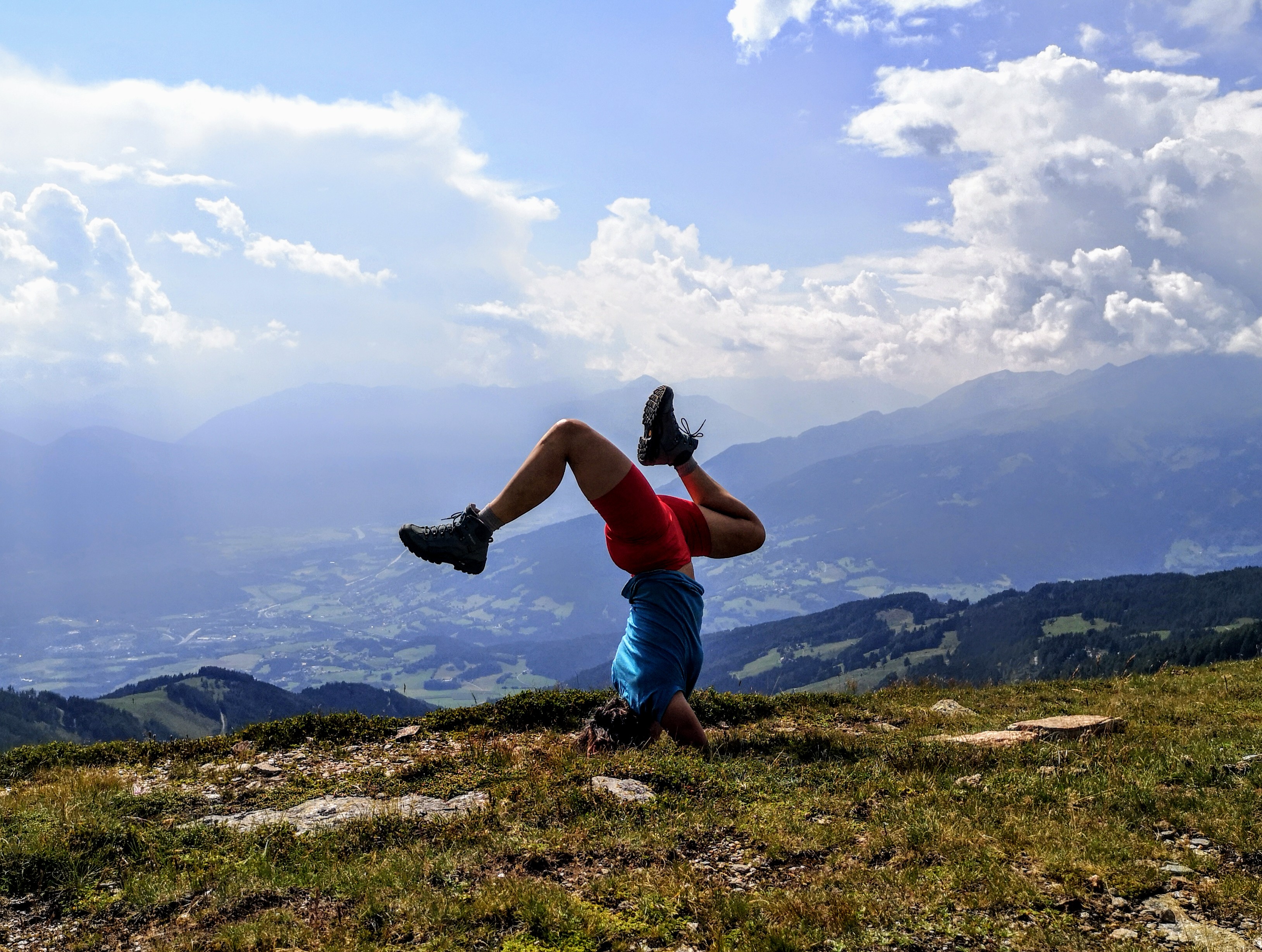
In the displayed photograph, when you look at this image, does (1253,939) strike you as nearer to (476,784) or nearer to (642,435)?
(476,784)

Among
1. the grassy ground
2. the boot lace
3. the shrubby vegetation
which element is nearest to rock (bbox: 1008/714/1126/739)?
the grassy ground

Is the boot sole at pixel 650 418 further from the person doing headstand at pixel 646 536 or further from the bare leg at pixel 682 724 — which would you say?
the bare leg at pixel 682 724

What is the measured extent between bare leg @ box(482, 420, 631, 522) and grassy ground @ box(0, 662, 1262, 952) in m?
2.54

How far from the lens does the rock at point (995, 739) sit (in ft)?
27.1

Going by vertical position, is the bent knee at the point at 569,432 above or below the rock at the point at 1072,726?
above

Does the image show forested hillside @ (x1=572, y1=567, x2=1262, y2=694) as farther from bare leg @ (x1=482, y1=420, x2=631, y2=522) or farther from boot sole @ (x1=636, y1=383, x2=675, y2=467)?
bare leg @ (x1=482, y1=420, x2=631, y2=522)

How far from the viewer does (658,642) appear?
841 centimetres

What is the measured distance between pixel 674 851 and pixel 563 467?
12.4 feet

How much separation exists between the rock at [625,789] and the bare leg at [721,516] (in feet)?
9.97

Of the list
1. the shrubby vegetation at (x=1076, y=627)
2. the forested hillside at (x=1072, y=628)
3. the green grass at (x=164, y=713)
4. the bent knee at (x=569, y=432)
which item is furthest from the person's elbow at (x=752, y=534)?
the green grass at (x=164, y=713)

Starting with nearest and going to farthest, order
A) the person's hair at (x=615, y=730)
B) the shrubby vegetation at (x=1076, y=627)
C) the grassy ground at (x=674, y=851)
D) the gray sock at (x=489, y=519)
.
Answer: the grassy ground at (x=674, y=851)
the gray sock at (x=489, y=519)
the person's hair at (x=615, y=730)
the shrubby vegetation at (x=1076, y=627)

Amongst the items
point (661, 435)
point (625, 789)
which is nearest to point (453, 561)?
point (661, 435)

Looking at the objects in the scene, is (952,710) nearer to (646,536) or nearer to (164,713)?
(646,536)

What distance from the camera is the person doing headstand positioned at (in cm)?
779
